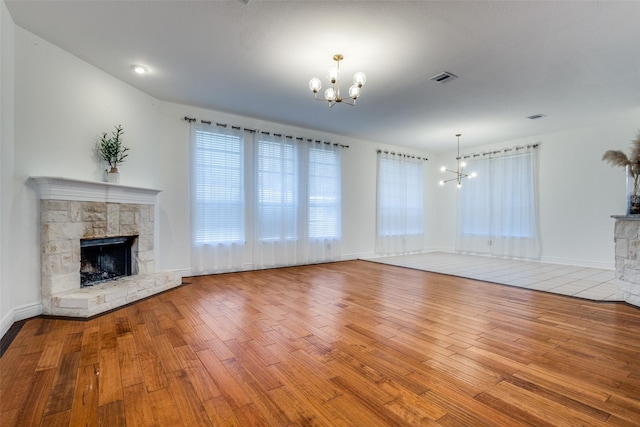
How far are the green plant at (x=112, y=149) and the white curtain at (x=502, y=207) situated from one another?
7473 mm

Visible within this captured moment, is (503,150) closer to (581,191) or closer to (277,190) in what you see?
(581,191)

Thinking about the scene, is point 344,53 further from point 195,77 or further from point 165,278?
point 165,278

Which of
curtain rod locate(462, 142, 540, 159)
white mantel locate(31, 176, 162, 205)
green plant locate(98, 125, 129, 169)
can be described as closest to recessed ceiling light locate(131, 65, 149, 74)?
green plant locate(98, 125, 129, 169)

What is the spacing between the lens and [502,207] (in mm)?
6969

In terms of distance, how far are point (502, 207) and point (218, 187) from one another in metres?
6.35

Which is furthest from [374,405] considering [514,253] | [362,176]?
[514,253]

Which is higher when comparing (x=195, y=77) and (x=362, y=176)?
(x=195, y=77)

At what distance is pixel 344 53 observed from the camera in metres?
3.19

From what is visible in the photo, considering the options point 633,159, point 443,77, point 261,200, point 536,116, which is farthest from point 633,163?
point 261,200

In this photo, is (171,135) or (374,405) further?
(171,135)

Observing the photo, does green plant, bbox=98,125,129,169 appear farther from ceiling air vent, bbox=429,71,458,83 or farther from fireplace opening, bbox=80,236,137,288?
ceiling air vent, bbox=429,71,458,83

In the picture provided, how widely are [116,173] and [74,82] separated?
3.54 feet

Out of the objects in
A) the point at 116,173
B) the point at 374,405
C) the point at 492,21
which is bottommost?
the point at 374,405

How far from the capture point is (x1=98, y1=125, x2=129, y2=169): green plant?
3697 millimetres
